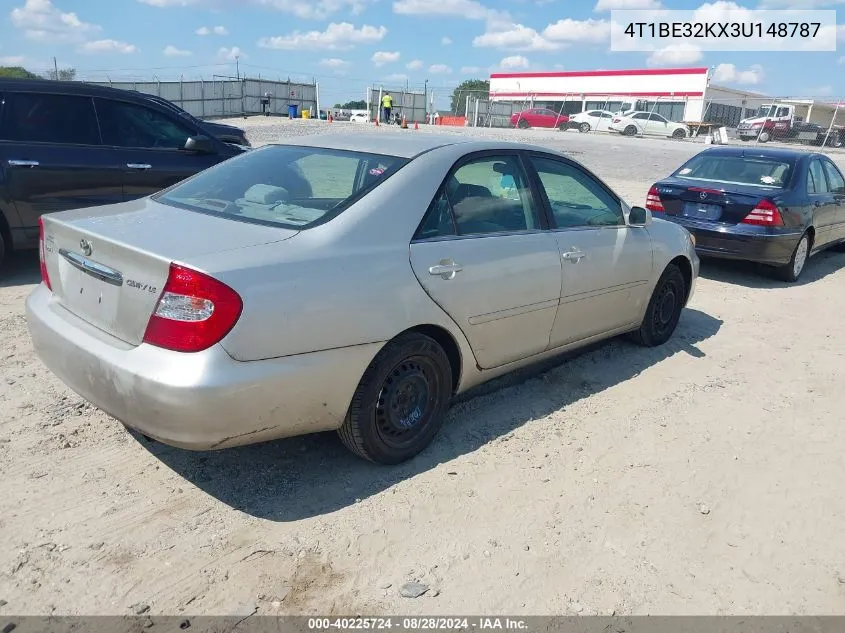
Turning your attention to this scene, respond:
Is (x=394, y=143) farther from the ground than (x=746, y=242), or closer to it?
farther from the ground

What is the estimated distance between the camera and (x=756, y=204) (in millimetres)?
7535

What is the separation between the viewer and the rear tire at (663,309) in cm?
533

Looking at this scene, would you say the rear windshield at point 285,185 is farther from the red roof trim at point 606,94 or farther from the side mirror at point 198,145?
the red roof trim at point 606,94

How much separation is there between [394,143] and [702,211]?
5.24 m

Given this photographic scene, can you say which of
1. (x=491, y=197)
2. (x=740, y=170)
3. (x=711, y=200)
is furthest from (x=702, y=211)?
(x=491, y=197)

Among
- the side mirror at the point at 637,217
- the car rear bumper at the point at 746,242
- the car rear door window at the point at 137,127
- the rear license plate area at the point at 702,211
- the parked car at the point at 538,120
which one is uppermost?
the parked car at the point at 538,120

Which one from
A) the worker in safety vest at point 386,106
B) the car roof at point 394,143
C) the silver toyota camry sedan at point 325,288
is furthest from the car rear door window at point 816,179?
the worker in safety vest at point 386,106

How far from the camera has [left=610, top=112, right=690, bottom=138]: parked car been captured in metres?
38.0

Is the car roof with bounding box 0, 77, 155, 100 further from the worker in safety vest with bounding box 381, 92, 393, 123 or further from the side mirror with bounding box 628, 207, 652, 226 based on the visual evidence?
the worker in safety vest with bounding box 381, 92, 393, 123

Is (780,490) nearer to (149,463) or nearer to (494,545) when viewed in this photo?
(494,545)

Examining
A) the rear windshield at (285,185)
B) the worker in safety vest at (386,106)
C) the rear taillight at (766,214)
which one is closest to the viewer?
the rear windshield at (285,185)

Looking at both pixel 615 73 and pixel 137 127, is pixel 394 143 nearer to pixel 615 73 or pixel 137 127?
pixel 137 127

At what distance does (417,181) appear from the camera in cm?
347

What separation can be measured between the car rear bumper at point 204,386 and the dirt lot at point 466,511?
1.47 feet
